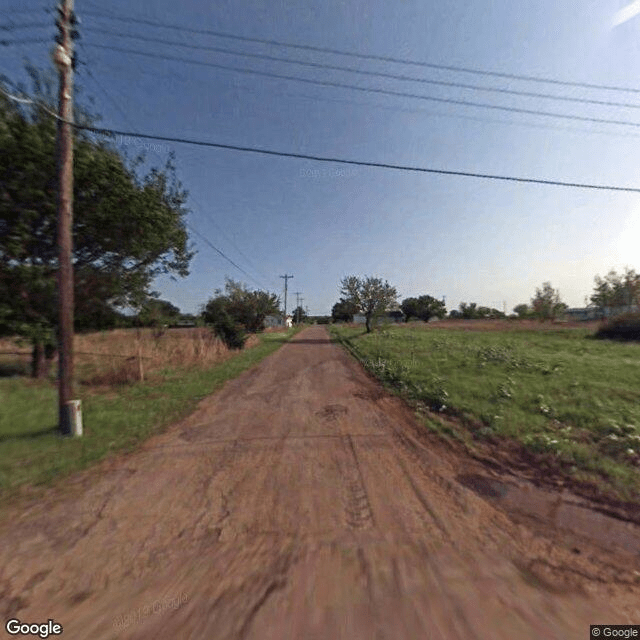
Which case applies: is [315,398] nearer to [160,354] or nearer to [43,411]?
[43,411]

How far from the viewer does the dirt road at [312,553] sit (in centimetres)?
219

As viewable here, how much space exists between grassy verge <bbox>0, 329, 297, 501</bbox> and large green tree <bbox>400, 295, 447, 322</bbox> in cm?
8822

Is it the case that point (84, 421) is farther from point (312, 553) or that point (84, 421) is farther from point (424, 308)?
point (424, 308)

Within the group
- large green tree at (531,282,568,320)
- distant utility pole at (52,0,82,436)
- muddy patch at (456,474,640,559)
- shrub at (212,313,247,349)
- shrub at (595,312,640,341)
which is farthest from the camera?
large green tree at (531,282,568,320)

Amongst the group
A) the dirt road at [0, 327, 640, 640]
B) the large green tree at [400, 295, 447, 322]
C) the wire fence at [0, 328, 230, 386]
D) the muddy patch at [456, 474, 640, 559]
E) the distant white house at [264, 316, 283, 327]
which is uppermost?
the large green tree at [400, 295, 447, 322]

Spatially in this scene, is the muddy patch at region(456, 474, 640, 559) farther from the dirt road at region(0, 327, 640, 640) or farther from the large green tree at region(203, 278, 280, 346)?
the large green tree at region(203, 278, 280, 346)

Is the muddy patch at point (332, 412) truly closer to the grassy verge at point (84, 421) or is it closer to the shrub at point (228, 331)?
the grassy verge at point (84, 421)

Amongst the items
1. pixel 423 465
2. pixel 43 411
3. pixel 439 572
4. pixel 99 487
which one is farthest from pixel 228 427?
pixel 439 572

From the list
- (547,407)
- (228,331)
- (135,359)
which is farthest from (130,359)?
(547,407)

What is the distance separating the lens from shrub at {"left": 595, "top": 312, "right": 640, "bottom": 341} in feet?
86.2

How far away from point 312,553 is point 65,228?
6.64m

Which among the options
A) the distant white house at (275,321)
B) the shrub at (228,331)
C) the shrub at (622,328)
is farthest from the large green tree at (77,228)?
the distant white house at (275,321)

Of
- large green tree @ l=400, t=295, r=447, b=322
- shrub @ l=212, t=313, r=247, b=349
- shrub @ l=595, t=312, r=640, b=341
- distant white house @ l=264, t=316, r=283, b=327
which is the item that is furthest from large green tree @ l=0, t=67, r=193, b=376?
large green tree @ l=400, t=295, r=447, b=322

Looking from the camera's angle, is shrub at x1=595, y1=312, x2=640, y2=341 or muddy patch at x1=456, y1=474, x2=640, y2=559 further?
shrub at x1=595, y1=312, x2=640, y2=341
